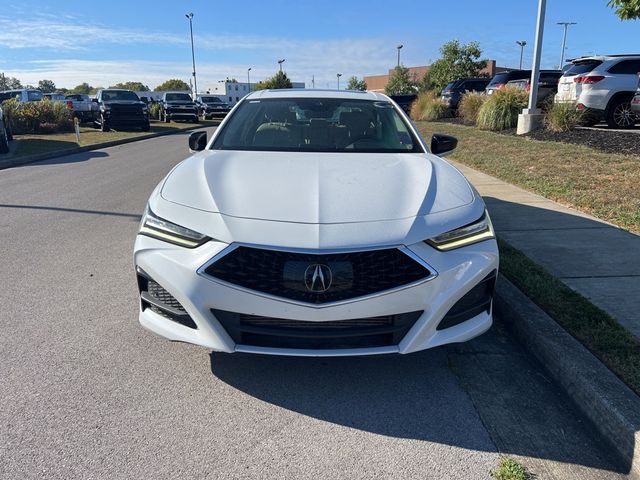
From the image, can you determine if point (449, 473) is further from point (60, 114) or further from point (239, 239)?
point (60, 114)

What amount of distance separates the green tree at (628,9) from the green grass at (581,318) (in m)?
5.68

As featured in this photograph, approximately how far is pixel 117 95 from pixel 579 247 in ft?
77.0

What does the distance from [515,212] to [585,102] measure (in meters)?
8.24

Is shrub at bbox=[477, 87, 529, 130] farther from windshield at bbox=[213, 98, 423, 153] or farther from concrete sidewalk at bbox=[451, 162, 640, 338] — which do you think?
windshield at bbox=[213, 98, 423, 153]

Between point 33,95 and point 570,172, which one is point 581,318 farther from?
point 33,95

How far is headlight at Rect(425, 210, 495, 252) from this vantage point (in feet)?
8.79

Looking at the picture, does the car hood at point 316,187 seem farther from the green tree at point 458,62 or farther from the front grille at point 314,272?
the green tree at point 458,62

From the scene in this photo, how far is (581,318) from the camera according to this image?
3.36 meters

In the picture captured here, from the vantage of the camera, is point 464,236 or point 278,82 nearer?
point 464,236

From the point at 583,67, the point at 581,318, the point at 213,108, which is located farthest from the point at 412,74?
the point at 581,318

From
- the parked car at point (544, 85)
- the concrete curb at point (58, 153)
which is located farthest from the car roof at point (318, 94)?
the parked car at point (544, 85)

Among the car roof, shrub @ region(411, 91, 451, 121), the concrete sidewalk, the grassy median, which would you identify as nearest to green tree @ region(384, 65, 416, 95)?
shrub @ region(411, 91, 451, 121)

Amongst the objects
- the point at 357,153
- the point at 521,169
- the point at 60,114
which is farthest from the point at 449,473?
the point at 60,114

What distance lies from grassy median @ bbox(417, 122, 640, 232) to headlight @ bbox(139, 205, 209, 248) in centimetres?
483
